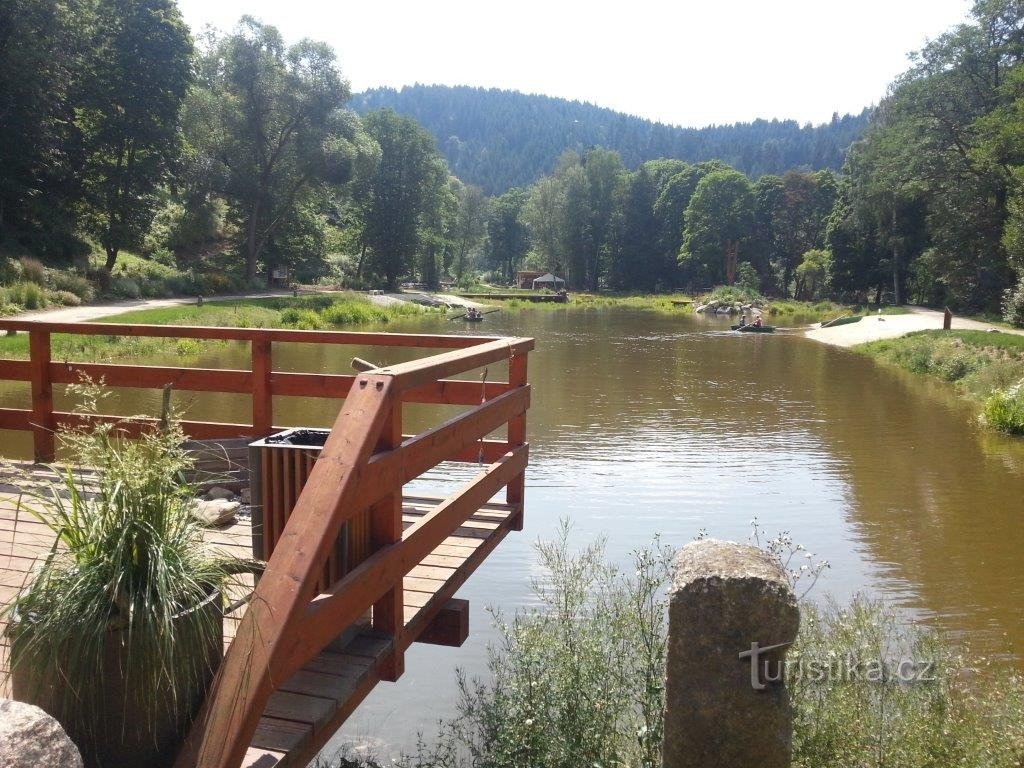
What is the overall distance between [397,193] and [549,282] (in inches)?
1080

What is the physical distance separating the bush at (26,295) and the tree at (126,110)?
10.8 metres

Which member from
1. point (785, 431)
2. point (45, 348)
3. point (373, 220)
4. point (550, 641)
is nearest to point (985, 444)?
point (785, 431)

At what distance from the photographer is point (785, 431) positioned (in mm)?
15547

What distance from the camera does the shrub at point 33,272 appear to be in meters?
26.8

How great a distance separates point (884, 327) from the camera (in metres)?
36.7

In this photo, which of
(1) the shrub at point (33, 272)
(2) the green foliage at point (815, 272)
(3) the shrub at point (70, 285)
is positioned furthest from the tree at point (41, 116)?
(2) the green foliage at point (815, 272)

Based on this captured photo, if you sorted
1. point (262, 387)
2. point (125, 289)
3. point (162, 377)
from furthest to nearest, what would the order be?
point (125, 289)
point (162, 377)
point (262, 387)

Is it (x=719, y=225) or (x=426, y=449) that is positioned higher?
(x=719, y=225)

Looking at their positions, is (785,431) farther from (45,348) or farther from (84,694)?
(84,694)

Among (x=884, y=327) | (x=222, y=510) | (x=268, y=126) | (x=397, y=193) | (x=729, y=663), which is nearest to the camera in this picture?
(x=729, y=663)

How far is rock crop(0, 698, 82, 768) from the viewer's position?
200cm

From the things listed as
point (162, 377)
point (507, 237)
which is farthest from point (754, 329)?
point (507, 237)

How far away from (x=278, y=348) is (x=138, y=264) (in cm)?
1498

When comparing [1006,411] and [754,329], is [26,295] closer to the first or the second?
[1006,411]
